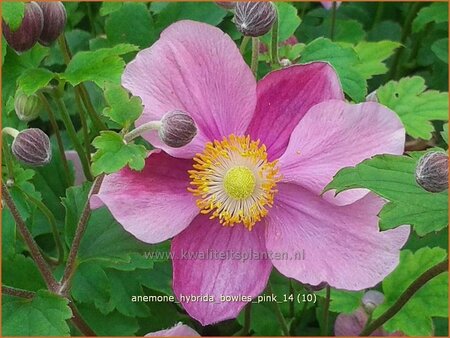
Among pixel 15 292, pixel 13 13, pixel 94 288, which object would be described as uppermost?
pixel 13 13

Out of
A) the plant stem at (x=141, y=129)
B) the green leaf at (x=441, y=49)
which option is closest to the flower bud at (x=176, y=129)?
the plant stem at (x=141, y=129)

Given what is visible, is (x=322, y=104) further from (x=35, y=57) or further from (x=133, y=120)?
(x=35, y=57)

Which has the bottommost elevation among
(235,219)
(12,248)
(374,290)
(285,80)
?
(374,290)

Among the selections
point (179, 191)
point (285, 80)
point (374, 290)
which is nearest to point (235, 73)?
point (285, 80)

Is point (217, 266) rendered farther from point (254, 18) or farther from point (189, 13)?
point (189, 13)

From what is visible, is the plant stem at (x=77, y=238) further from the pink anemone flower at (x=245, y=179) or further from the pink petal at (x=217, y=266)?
the pink petal at (x=217, y=266)

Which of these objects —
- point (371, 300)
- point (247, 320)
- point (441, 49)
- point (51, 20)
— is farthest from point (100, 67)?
point (441, 49)
